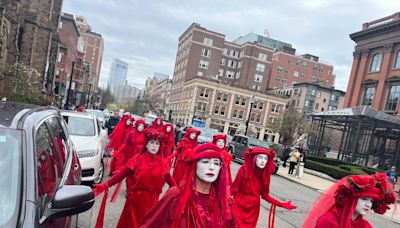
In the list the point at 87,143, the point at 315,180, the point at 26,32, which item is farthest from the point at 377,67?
the point at 87,143

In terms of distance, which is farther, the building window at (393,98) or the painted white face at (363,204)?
the building window at (393,98)

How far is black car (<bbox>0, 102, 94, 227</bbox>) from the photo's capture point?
7.16 ft

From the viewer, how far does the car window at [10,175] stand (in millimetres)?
2129

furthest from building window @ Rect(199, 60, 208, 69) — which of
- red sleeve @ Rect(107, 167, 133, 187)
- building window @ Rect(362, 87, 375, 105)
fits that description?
red sleeve @ Rect(107, 167, 133, 187)

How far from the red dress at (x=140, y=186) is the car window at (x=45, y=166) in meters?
1.54

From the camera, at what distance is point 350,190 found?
10.9 ft

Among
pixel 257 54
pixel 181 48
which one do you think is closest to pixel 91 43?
pixel 181 48

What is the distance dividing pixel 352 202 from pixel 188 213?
5.07 feet

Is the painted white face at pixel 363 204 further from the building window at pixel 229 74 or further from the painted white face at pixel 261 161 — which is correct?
the building window at pixel 229 74

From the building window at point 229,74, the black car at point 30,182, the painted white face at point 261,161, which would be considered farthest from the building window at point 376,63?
the building window at point 229,74

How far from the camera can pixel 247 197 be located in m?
5.73

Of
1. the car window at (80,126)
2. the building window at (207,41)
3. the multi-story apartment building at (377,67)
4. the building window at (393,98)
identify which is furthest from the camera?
the building window at (207,41)

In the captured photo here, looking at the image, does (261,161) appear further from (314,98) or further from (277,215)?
(314,98)

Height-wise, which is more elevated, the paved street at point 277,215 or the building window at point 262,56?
the building window at point 262,56
